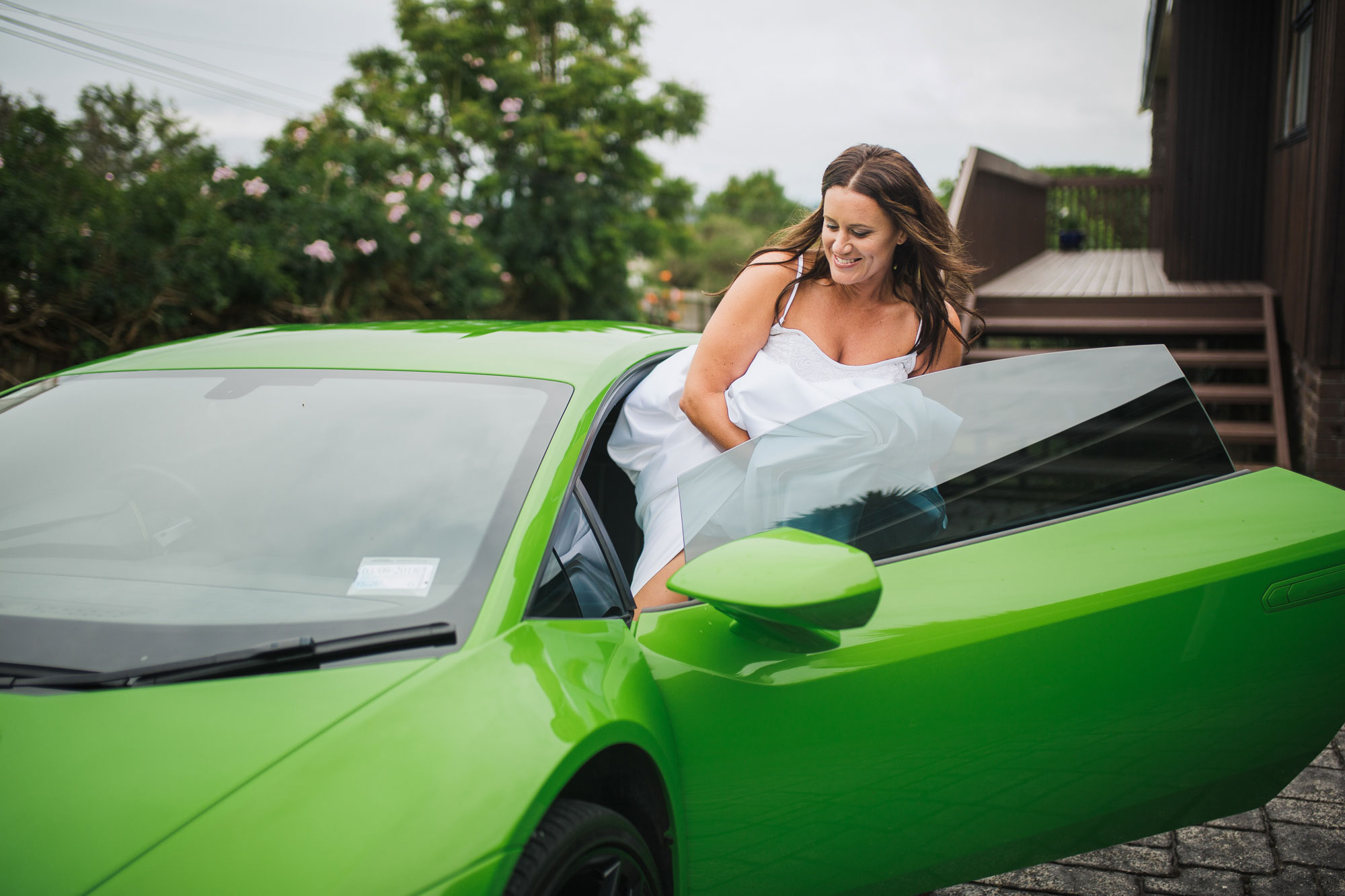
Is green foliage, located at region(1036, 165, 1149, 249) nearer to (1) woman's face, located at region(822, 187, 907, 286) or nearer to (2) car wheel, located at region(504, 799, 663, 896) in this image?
(1) woman's face, located at region(822, 187, 907, 286)

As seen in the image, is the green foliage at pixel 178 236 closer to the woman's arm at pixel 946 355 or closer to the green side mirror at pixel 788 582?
the woman's arm at pixel 946 355

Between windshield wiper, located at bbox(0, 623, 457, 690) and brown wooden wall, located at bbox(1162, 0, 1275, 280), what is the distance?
11172 mm

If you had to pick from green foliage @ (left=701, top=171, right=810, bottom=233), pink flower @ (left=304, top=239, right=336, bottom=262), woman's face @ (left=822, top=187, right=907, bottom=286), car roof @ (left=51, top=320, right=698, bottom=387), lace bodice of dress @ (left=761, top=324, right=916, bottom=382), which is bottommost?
lace bodice of dress @ (left=761, top=324, right=916, bottom=382)

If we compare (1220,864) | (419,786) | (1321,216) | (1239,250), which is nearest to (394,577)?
(419,786)

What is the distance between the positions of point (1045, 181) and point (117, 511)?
1634cm

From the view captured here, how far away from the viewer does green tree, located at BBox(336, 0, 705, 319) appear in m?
22.1

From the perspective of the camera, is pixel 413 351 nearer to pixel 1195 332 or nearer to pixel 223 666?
pixel 223 666

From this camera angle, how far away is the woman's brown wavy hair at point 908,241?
267 centimetres

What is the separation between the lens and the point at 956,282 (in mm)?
2973

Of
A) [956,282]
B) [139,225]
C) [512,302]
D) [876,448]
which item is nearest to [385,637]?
[876,448]

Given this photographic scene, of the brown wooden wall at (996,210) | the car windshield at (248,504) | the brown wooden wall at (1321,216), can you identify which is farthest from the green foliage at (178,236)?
the brown wooden wall at (1321,216)

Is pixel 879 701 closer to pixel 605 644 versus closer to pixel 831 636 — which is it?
pixel 831 636

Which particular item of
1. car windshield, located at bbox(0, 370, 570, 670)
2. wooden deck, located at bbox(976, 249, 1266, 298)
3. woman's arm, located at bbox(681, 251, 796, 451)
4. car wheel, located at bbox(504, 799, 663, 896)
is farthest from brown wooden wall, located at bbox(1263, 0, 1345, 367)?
car wheel, located at bbox(504, 799, 663, 896)

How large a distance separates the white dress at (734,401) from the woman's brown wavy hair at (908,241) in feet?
0.31
